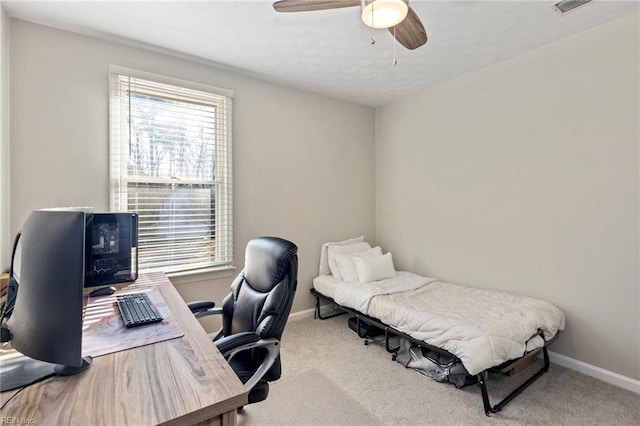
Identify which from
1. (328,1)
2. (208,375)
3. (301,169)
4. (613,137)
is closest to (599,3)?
(613,137)

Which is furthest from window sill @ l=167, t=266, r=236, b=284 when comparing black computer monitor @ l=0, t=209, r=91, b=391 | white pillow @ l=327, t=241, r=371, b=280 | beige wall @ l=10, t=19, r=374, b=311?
black computer monitor @ l=0, t=209, r=91, b=391

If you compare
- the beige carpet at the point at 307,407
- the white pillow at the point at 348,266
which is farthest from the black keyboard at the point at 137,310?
the white pillow at the point at 348,266

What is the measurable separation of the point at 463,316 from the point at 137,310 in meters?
2.17

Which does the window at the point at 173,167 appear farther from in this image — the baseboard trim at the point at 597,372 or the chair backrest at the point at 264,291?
the baseboard trim at the point at 597,372

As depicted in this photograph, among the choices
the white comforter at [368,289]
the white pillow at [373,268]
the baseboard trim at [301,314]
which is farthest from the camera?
the baseboard trim at [301,314]

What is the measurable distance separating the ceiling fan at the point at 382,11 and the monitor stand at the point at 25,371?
6.13 ft

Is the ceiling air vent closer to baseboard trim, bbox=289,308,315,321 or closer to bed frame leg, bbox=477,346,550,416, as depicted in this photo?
bed frame leg, bbox=477,346,550,416

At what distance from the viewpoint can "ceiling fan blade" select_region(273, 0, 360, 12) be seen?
5.44 feet

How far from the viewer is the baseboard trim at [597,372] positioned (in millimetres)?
2209

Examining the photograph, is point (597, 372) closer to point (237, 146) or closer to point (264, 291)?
point (264, 291)

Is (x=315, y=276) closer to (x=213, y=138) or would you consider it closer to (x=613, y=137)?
(x=213, y=138)

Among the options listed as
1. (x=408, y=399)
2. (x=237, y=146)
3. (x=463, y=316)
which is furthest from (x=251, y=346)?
(x=237, y=146)

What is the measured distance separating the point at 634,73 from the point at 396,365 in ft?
9.17

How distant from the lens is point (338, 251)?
363 cm
